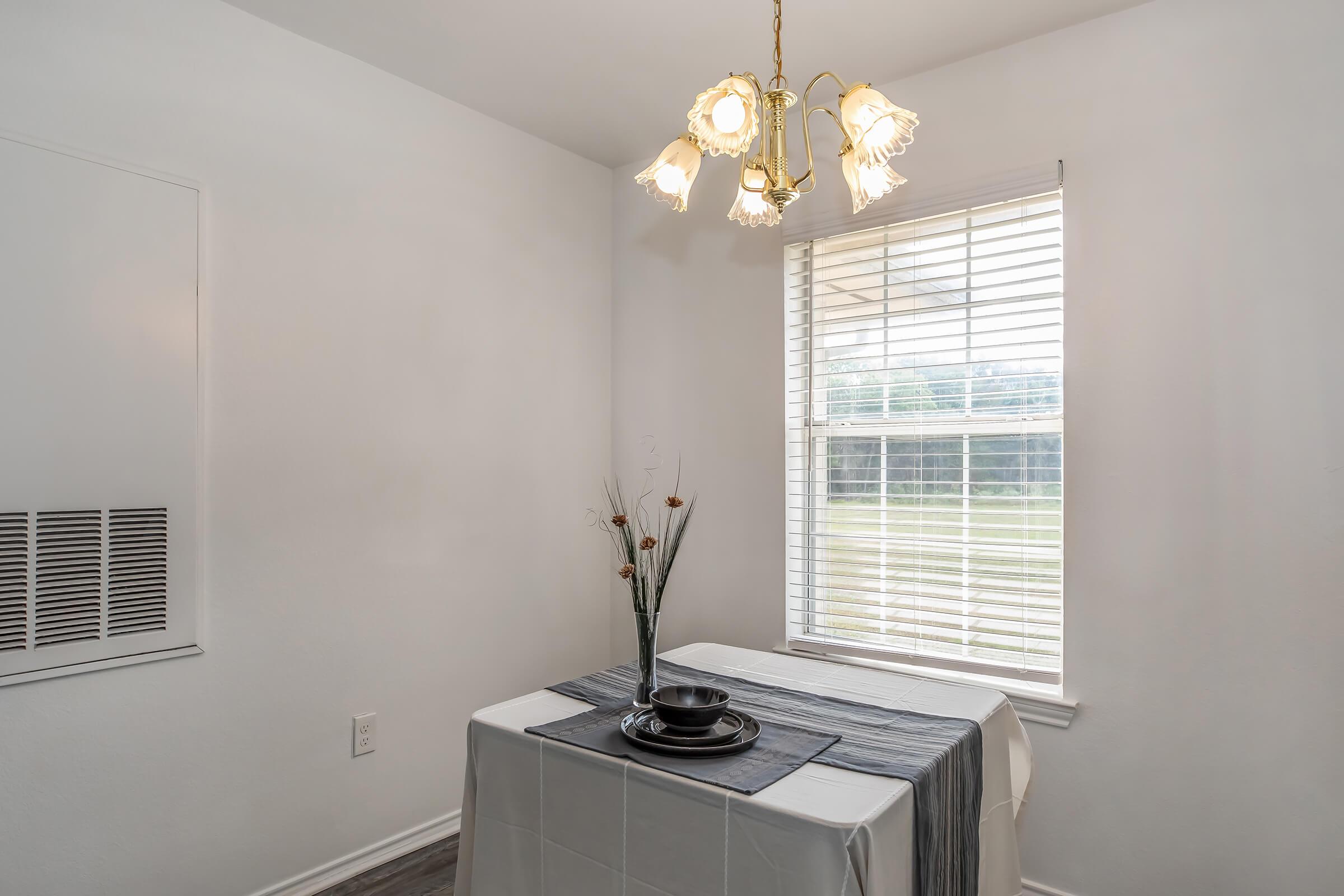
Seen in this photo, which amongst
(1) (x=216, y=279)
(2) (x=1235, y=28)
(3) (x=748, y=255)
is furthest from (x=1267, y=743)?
(1) (x=216, y=279)

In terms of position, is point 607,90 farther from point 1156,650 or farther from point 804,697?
point 1156,650

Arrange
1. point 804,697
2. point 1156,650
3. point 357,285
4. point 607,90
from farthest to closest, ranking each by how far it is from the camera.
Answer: point 607,90 → point 357,285 → point 1156,650 → point 804,697

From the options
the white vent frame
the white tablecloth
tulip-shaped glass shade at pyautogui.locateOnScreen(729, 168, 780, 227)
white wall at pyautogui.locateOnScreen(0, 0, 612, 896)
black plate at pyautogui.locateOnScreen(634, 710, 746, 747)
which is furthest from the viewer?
white wall at pyautogui.locateOnScreen(0, 0, 612, 896)

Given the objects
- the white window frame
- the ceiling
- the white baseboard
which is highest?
the ceiling

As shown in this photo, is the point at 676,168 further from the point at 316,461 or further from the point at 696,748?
the point at 316,461

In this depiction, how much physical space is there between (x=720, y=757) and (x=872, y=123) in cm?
123

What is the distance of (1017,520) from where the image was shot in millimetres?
2346

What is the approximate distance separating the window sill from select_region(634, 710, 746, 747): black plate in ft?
2.69

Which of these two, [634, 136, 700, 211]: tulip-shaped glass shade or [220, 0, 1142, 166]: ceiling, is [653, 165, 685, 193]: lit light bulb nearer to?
[634, 136, 700, 211]: tulip-shaped glass shade

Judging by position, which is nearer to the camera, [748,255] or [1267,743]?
[1267,743]

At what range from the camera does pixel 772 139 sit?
5.15ft

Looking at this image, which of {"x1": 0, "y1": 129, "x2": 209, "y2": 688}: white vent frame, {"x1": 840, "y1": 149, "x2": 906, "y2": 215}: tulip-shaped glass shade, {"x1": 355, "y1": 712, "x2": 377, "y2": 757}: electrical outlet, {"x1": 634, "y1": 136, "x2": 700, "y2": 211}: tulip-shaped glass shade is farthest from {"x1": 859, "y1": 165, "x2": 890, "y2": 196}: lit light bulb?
{"x1": 355, "y1": 712, "x2": 377, "y2": 757}: electrical outlet

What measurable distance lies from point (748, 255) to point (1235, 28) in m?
1.55

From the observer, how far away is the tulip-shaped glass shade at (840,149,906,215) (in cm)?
158
